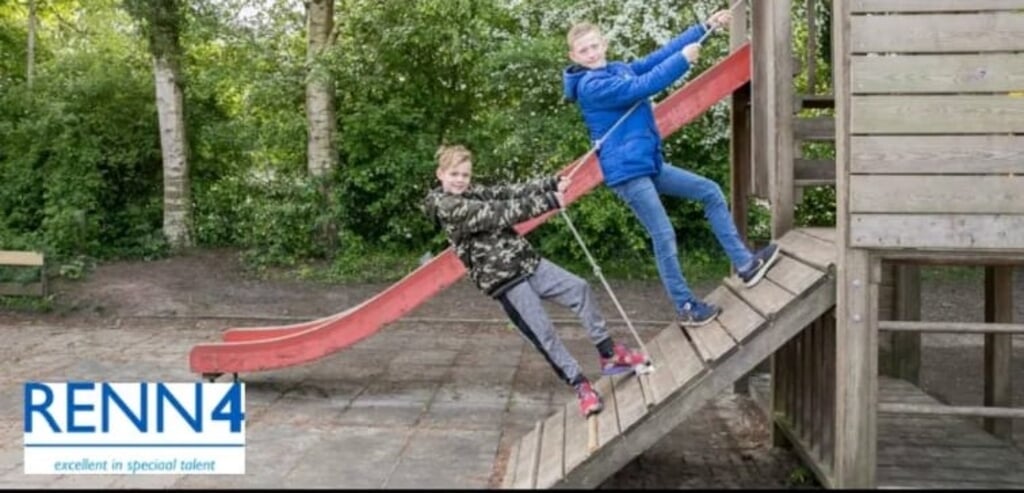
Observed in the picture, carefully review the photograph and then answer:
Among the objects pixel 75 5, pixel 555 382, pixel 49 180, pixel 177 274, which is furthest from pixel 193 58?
pixel 555 382

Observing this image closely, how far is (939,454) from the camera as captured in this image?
17.8ft

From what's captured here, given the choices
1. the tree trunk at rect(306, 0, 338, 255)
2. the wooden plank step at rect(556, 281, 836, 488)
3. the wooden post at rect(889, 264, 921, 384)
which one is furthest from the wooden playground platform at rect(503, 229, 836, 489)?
the tree trunk at rect(306, 0, 338, 255)

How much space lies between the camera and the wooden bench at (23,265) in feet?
38.0

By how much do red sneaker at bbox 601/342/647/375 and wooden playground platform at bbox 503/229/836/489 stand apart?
77 millimetres

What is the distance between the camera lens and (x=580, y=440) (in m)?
4.79

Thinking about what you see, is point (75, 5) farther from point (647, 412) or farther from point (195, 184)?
point (647, 412)

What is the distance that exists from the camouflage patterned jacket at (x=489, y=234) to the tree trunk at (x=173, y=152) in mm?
10476

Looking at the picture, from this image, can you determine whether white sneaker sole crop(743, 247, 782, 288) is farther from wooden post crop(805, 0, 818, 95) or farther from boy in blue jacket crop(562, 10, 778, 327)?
wooden post crop(805, 0, 818, 95)

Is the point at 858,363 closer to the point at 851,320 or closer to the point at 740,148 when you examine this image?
the point at 851,320

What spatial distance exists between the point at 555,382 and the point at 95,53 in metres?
11.7

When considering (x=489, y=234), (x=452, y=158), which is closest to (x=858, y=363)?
(x=489, y=234)

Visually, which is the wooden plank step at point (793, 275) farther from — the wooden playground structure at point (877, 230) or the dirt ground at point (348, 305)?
the dirt ground at point (348, 305)

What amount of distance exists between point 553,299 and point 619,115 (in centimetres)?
102

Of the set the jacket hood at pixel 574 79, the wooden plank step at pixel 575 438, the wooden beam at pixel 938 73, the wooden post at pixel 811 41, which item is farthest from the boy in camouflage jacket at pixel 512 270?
the wooden post at pixel 811 41
